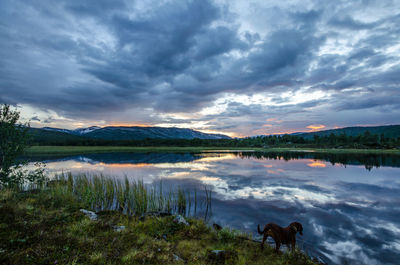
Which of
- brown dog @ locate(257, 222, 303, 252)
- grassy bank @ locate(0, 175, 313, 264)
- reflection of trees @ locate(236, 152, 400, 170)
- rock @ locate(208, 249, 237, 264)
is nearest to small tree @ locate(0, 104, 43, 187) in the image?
grassy bank @ locate(0, 175, 313, 264)

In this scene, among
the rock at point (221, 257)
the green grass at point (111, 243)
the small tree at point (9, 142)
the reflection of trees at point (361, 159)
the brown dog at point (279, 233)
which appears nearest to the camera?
the green grass at point (111, 243)

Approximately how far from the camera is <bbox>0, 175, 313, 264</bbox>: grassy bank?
234 inches

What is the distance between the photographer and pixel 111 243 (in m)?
7.37

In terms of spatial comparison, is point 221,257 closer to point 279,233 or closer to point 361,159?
point 279,233

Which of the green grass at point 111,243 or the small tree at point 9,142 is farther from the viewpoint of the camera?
the small tree at point 9,142

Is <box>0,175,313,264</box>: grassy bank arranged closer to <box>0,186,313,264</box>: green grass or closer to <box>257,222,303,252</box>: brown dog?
<box>0,186,313,264</box>: green grass

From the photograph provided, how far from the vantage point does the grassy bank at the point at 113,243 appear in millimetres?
5938

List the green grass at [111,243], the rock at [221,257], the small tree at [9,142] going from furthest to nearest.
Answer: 1. the small tree at [9,142]
2. the rock at [221,257]
3. the green grass at [111,243]

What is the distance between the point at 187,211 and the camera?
14656 millimetres

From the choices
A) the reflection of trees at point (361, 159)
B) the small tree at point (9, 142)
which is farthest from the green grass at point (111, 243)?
the reflection of trees at point (361, 159)

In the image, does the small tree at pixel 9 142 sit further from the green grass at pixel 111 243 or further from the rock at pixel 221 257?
the rock at pixel 221 257

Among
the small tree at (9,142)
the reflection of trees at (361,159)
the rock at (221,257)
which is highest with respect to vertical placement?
the small tree at (9,142)

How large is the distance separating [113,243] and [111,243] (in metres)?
0.13

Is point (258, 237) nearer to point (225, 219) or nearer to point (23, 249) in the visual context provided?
point (225, 219)
